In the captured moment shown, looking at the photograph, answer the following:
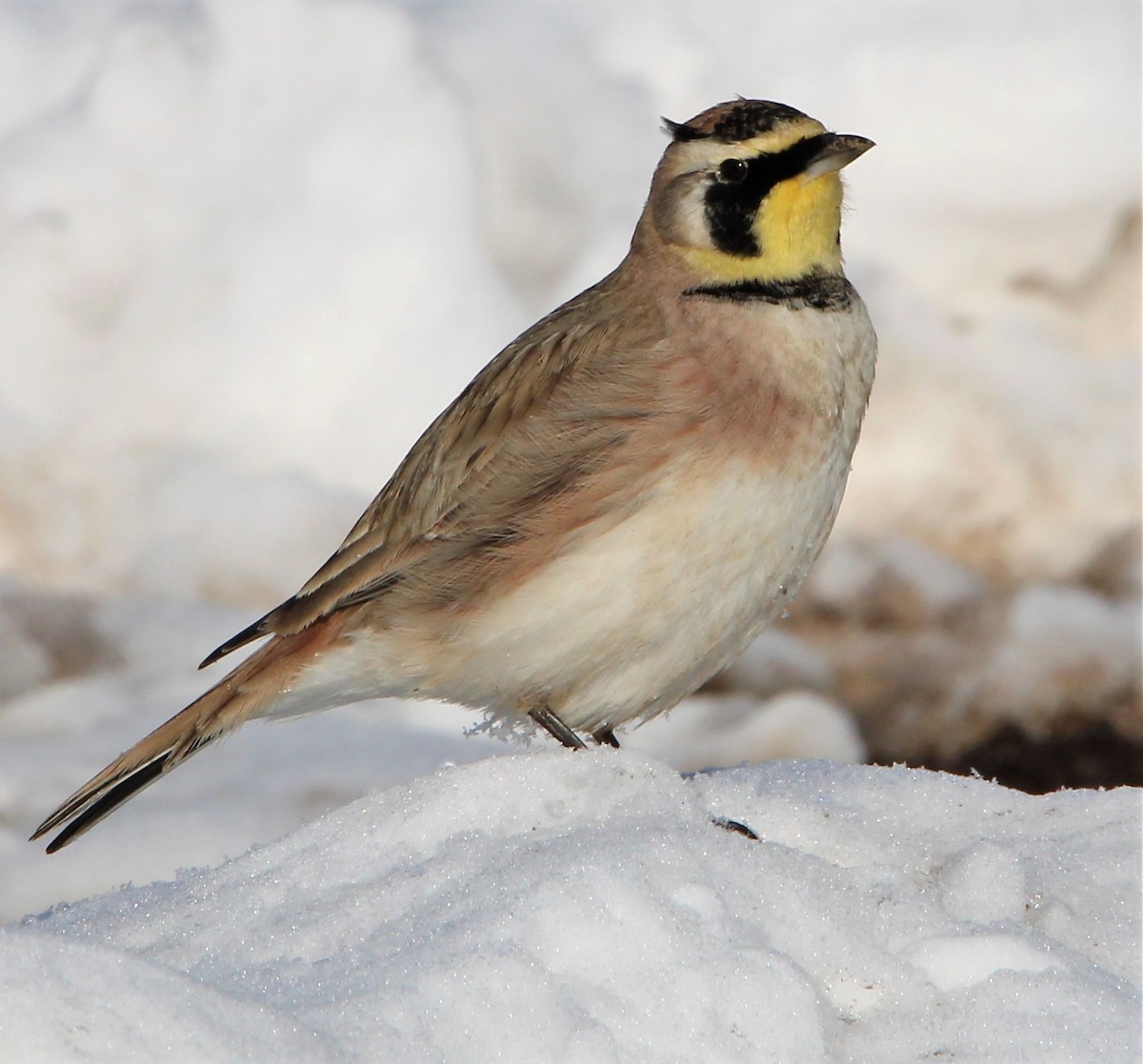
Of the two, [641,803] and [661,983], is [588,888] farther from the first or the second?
[641,803]

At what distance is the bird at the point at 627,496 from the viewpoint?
3.86 metres

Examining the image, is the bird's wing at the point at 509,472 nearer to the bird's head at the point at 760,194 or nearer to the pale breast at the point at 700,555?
the pale breast at the point at 700,555

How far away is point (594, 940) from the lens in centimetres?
275

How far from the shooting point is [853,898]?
10.1ft

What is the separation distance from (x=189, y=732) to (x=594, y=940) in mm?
1702

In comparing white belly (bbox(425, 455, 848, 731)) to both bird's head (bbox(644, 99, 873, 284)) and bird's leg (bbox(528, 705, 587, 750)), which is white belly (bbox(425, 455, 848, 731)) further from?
bird's head (bbox(644, 99, 873, 284))

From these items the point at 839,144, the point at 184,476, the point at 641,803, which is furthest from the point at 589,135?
the point at 641,803

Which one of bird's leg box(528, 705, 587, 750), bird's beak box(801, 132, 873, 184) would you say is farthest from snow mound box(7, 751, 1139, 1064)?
bird's beak box(801, 132, 873, 184)

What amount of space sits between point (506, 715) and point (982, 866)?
4.51 feet

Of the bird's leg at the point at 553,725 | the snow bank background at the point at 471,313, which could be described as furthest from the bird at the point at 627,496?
the snow bank background at the point at 471,313

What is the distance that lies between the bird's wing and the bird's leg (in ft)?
1.14

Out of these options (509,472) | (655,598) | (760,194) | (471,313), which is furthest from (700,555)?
(471,313)

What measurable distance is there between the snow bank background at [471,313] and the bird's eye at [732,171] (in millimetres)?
3152

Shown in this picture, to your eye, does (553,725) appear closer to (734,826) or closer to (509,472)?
(509,472)
